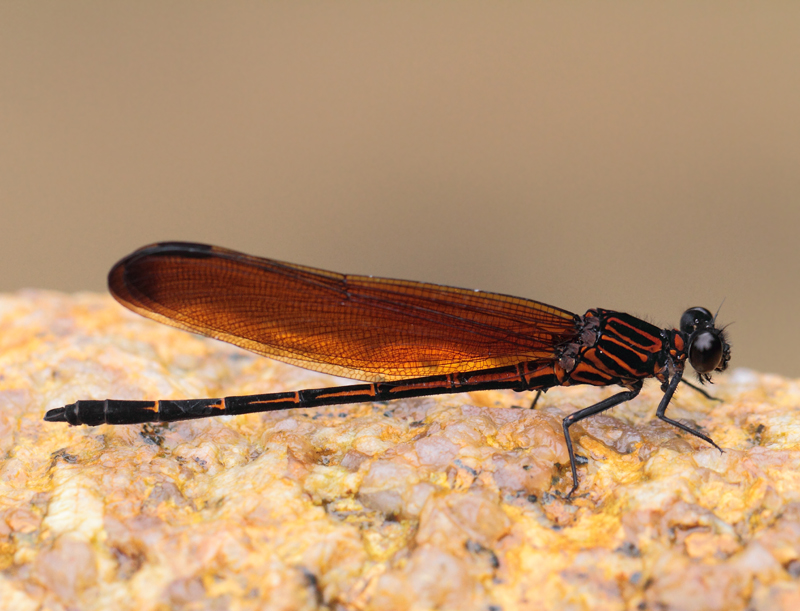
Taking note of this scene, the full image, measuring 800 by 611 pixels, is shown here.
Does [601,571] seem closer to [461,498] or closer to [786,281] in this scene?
[461,498]

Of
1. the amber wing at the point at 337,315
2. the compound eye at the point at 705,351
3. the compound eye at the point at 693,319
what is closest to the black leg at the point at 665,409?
the compound eye at the point at 705,351

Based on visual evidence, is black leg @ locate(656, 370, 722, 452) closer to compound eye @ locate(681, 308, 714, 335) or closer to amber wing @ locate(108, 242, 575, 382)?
compound eye @ locate(681, 308, 714, 335)

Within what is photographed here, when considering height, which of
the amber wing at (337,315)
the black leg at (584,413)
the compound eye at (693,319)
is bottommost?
the black leg at (584,413)

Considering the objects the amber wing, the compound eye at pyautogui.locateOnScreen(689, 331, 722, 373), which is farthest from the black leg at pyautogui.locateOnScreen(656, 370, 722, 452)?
the amber wing

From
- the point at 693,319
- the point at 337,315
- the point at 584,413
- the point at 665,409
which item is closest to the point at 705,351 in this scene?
the point at 693,319

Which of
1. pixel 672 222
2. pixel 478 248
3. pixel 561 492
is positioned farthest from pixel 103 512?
pixel 672 222

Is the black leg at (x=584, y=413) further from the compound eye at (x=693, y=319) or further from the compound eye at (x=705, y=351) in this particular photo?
the compound eye at (x=693, y=319)
